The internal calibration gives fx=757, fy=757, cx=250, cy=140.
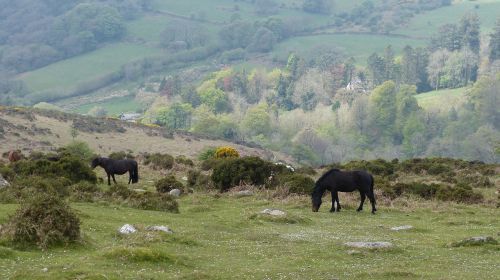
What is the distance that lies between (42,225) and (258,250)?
226 inches

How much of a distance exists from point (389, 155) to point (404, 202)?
13039cm

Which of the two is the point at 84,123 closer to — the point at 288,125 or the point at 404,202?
the point at 404,202

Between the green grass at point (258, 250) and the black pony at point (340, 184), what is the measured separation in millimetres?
666

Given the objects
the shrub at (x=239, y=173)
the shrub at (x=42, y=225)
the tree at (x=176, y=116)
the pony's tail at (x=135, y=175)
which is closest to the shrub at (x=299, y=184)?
the shrub at (x=239, y=173)

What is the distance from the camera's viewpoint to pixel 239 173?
38531 mm

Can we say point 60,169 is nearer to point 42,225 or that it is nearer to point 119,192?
point 119,192

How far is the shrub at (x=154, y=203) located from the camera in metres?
29.1

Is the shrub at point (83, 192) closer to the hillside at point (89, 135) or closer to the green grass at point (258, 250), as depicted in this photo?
the green grass at point (258, 250)

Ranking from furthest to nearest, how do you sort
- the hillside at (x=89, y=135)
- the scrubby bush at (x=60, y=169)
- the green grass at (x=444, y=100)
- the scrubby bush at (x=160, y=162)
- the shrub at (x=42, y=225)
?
the green grass at (x=444, y=100)
the hillside at (x=89, y=135)
the scrubby bush at (x=160, y=162)
the scrubby bush at (x=60, y=169)
the shrub at (x=42, y=225)

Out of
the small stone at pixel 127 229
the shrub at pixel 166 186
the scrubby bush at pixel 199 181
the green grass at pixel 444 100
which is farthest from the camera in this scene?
the green grass at pixel 444 100

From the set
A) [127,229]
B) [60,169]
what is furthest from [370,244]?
[60,169]

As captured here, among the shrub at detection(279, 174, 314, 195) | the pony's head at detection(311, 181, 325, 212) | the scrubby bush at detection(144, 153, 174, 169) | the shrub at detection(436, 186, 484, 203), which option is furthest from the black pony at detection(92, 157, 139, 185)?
the shrub at detection(436, 186, 484, 203)

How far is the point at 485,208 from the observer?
109 ft

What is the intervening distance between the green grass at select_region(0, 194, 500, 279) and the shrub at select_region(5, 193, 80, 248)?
1.26ft
